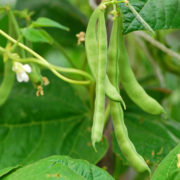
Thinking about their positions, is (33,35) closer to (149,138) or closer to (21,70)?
(21,70)

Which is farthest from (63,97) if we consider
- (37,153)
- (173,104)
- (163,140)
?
(173,104)

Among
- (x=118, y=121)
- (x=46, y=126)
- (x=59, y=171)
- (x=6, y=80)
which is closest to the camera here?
(x=59, y=171)

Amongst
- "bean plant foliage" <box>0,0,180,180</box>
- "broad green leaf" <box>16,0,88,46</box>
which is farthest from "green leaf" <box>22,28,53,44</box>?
"broad green leaf" <box>16,0,88,46</box>

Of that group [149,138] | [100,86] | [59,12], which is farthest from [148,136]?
[59,12]

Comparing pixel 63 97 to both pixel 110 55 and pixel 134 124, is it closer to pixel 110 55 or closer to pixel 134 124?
pixel 134 124

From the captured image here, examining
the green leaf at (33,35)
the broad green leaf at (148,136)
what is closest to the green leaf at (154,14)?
the green leaf at (33,35)

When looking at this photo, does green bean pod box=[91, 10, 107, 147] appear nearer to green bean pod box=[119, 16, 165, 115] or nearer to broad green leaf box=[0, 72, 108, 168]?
green bean pod box=[119, 16, 165, 115]

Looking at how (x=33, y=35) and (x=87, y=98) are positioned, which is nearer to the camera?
(x=33, y=35)

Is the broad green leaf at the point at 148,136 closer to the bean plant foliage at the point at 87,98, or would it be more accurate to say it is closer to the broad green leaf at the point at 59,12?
the bean plant foliage at the point at 87,98
